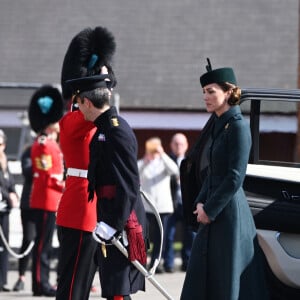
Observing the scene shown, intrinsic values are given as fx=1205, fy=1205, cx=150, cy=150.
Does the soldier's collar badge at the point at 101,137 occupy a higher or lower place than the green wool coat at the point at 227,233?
higher

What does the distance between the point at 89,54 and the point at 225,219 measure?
1917 mm

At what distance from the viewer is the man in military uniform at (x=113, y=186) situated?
297 inches

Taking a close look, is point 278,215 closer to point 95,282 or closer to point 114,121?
point 114,121

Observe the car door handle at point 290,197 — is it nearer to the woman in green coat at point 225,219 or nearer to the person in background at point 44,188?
the woman in green coat at point 225,219

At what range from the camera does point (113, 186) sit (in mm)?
7613

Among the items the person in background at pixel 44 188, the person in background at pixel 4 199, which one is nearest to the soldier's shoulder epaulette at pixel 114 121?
the person in background at pixel 44 188

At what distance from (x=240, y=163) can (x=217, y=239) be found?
50cm

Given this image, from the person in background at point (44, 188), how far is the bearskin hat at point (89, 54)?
3.29 metres

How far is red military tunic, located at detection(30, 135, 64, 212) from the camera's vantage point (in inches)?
476

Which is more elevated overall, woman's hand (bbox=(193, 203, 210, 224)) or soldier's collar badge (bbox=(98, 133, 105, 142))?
soldier's collar badge (bbox=(98, 133, 105, 142))

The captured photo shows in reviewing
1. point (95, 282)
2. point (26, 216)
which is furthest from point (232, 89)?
point (95, 282)

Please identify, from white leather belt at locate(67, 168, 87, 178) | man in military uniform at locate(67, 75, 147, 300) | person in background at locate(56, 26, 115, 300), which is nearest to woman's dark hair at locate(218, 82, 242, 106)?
man in military uniform at locate(67, 75, 147, 300)

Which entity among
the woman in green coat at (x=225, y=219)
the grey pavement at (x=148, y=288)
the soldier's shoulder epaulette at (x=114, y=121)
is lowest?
the grey pavement at (x=148, y=288)

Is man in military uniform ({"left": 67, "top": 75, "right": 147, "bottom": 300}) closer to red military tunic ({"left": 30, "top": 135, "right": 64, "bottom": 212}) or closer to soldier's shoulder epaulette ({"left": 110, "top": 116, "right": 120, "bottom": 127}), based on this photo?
soldier's shoulder epaulette ({"left": 110, "top": 116, "right": 120, "bottom": 127})
